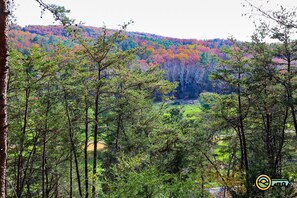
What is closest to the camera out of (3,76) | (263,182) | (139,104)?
(3,76)

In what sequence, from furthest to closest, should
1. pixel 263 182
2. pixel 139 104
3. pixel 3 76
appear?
pixel 139 104, pixel 263 182, pixel 3 76

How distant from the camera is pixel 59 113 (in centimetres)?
1248

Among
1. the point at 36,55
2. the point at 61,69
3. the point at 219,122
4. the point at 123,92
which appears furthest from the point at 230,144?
the point at 36,55

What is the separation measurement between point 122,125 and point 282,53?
999cm

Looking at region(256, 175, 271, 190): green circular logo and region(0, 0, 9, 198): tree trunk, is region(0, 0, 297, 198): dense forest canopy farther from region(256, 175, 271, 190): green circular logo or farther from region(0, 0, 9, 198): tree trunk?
region(0, 0, 9, 198): tree trunk

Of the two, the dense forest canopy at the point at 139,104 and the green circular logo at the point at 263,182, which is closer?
the green circular logo at the point at 263,182

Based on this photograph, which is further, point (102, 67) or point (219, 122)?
point (219, 122)

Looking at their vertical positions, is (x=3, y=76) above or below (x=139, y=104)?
above

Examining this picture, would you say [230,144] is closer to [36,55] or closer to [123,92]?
[123,92]
